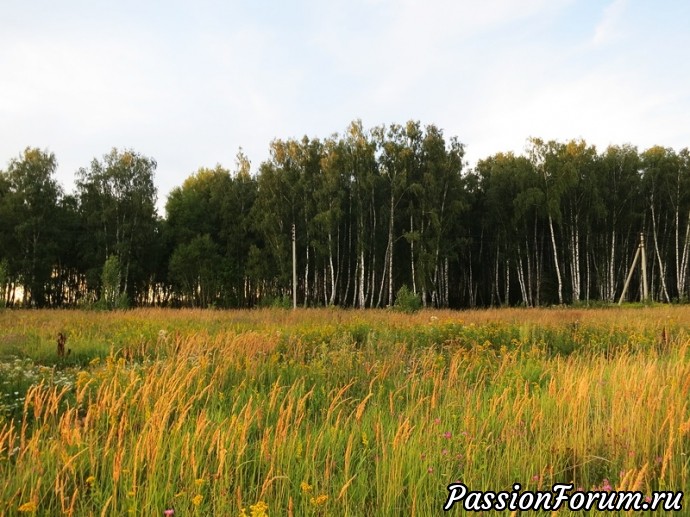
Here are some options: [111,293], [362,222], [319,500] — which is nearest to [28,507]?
[319,500]

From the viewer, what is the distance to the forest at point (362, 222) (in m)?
29.7

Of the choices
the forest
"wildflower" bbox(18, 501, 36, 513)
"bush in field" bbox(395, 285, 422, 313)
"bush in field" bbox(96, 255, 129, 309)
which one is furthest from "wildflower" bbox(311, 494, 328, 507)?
the forest

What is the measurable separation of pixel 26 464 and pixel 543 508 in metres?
2.73

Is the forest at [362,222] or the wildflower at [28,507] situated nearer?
the wildflower at [28,507]

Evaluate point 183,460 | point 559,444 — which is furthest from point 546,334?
point 183,460

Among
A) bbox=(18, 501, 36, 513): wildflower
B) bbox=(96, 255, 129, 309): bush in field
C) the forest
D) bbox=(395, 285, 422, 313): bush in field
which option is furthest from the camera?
the forest

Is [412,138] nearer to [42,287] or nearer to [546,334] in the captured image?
[546,334]

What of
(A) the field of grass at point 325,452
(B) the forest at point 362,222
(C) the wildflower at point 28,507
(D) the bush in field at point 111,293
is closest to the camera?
(C) the wildflower at point 28,507

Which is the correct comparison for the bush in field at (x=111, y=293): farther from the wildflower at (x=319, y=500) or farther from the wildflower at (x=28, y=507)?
the wildflower at (x=319, y=500)

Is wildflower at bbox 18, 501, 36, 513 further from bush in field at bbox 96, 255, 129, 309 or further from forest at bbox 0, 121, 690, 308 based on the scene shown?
forest at bbox 0, 121, 690, 308

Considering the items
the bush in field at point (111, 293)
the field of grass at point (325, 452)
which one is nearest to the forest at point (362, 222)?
the bush in field at point (111, 293)

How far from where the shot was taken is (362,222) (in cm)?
3020

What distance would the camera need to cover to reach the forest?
29719 mm

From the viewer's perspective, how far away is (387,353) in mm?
6578
